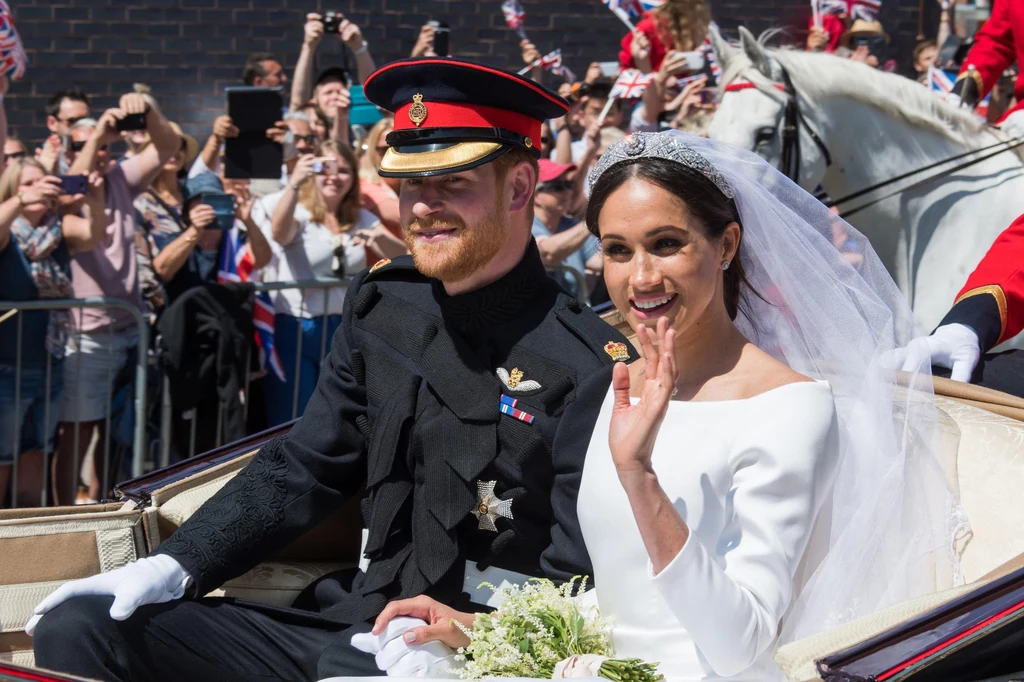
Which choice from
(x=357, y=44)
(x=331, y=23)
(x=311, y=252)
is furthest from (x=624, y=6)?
(x=311, y=252)

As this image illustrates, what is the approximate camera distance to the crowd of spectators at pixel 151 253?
196 inches

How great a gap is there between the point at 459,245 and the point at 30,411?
2902 millimetres

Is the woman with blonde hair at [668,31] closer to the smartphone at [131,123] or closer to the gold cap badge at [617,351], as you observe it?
the smartphone at [131,123]

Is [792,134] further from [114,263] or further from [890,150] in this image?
[114,263]

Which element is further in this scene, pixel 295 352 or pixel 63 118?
pixel 63 118

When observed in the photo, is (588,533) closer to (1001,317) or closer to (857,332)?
(857,332)

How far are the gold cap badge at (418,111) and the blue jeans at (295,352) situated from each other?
8.63 feet

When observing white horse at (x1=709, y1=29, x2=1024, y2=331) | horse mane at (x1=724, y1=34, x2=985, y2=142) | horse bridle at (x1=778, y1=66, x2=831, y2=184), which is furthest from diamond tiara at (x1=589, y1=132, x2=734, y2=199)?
horse mane at (x1=724, y1=34, x2=985, y2=142)

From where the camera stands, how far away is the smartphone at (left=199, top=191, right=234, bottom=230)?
549cm

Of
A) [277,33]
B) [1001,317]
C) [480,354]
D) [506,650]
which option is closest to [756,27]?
[277,33]

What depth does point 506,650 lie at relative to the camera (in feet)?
7.39

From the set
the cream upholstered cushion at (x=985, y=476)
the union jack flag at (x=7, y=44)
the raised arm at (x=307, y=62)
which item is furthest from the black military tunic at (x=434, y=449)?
the raised arm at (x=307, y=62)

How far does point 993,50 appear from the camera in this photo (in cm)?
543

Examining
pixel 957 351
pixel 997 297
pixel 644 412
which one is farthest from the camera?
pixel 997 297
